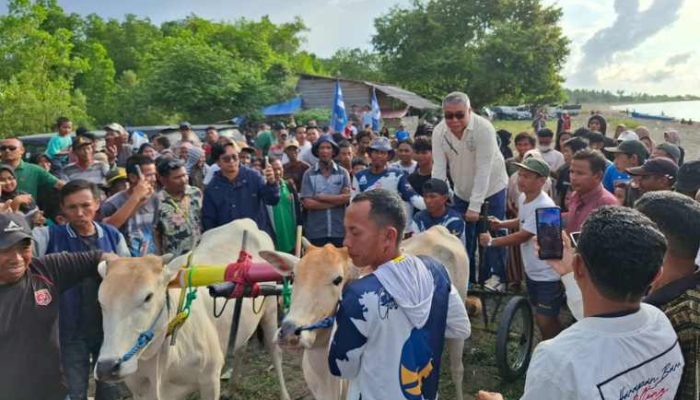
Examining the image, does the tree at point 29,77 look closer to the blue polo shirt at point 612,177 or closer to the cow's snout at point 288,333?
the blue polo shirt at point 612,177

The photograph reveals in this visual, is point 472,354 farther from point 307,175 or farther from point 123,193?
point 123,193

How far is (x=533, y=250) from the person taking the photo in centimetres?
486

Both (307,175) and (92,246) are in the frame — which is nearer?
(92,246)

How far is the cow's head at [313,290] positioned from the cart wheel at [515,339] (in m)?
2.36

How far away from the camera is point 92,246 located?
3.91 metres

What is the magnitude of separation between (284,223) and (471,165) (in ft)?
8.41

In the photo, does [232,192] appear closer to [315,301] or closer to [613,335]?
[315,301]

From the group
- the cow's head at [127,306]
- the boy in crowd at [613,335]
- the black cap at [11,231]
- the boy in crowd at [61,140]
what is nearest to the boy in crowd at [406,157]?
the cow's head at [127,306]

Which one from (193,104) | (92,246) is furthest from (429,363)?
(193,104)

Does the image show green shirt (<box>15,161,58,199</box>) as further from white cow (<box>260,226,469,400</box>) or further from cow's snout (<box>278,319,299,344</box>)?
cow's snout (<box>278,319,299,344</box>)

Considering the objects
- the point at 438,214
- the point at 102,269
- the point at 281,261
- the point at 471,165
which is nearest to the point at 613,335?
the point at 281,261

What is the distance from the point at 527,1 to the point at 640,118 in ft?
43.5

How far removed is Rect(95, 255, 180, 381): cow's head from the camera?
3053 millimetres

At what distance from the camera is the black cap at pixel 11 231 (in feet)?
9.57
